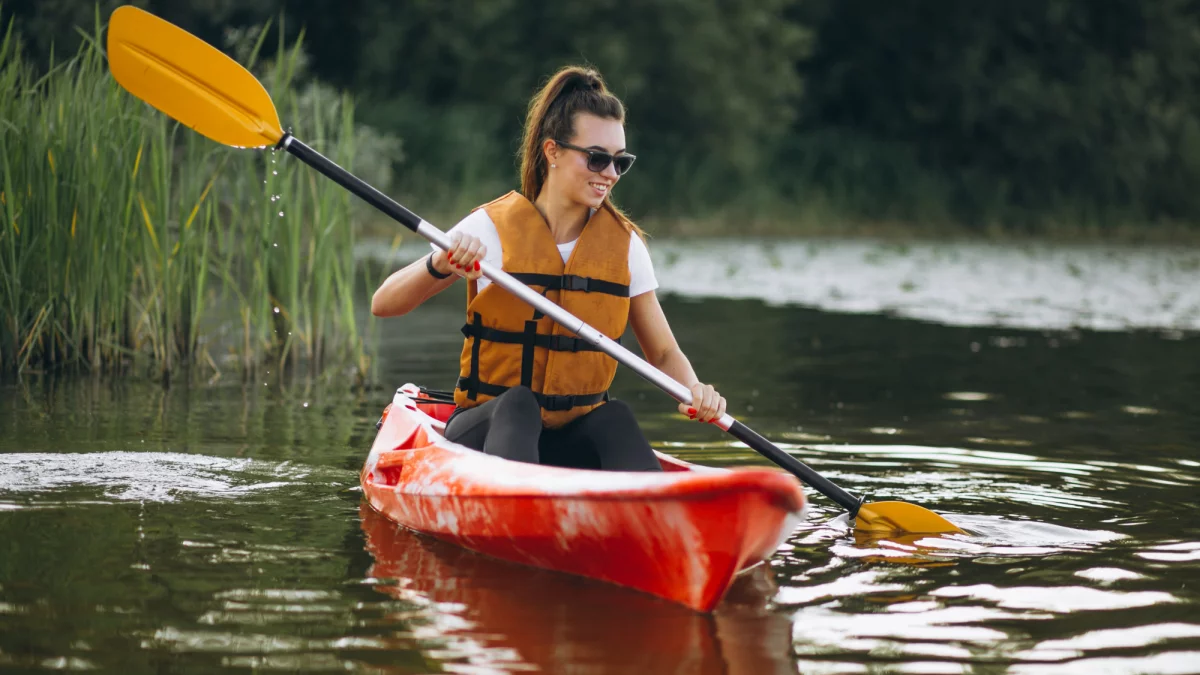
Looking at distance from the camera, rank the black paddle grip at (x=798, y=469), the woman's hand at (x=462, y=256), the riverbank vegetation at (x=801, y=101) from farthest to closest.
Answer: the riverbank vegetation at (x=801, y=101)
the black paddle grip at (x=798, y=469)
the woman's hand at (x=462, y=256)

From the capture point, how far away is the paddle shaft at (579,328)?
12.6 ft

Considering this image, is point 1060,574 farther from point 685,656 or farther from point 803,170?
point 803,170

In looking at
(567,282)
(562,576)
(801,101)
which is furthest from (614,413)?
(801,101)

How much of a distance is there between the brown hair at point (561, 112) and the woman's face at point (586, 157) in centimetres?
2

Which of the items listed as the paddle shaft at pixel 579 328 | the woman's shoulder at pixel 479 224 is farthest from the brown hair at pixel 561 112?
the paddle shaft at pixel 579 328

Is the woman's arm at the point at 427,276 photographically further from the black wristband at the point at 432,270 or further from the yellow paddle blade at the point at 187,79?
the yellow paddle blade at the point at 187,79

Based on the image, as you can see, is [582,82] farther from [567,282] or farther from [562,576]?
[562,576]

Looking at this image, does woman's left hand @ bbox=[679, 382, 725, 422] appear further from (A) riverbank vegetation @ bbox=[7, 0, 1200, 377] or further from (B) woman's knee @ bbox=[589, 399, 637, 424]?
(A) riverbank vegetation @ bbox=[7, 0, 1200, 377]

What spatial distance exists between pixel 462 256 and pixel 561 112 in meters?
0.45

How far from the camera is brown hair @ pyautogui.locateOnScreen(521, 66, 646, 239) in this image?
12.8 feet

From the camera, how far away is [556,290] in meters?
4.00

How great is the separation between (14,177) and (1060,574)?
415 cm

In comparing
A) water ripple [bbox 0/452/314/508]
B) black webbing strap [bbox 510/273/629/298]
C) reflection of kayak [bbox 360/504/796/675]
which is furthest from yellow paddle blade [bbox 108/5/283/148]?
reflection of kayak [bbox 360/504/796/675]

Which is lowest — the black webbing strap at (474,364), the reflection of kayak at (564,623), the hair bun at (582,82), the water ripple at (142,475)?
the reflection of kayak at (564,623)
